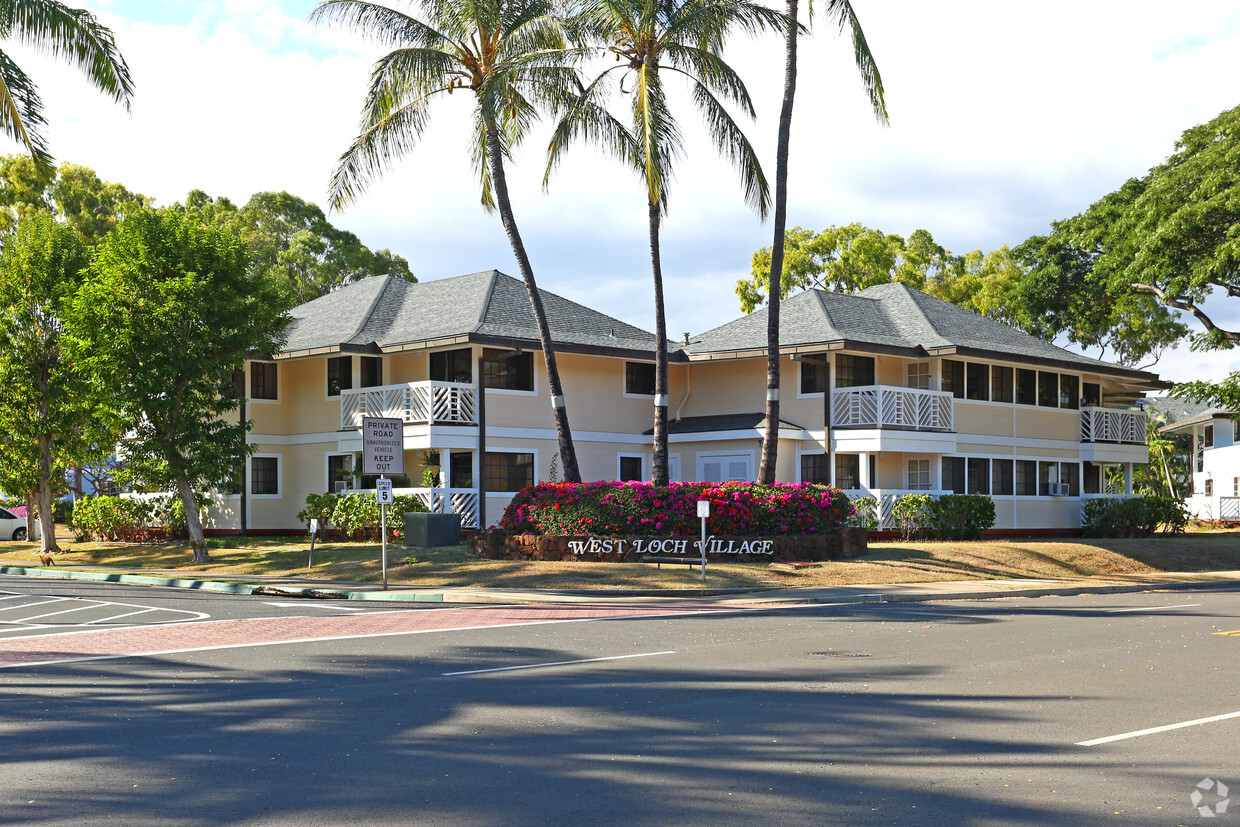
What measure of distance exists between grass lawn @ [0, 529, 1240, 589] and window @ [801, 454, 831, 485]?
10.4ft

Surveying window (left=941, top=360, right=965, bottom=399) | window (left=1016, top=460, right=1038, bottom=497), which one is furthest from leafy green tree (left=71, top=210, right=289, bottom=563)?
window (left=1016, top=460, right=1038, bottom=497)

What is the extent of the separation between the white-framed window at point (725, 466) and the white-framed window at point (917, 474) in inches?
195

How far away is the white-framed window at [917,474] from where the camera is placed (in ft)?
113

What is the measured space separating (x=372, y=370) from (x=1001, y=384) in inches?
788

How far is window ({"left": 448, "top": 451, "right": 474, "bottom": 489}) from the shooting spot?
106 ft

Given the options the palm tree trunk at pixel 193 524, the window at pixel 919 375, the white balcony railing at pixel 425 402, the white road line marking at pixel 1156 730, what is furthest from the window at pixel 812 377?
the white road line marking at pixel 1156 730

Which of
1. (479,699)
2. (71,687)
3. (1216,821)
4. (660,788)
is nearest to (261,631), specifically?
(71,687)

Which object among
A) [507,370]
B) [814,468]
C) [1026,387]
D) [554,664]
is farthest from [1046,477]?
[554,664]

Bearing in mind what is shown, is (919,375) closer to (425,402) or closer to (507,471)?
(507,471)

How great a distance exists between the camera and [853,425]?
32625mm

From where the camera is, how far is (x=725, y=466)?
34500 millimetres

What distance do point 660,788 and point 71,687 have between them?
22.4 feet

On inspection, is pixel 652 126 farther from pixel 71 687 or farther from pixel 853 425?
pixel 71 687

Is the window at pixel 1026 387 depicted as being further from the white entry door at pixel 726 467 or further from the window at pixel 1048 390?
the white entry door at pixel 726 467
